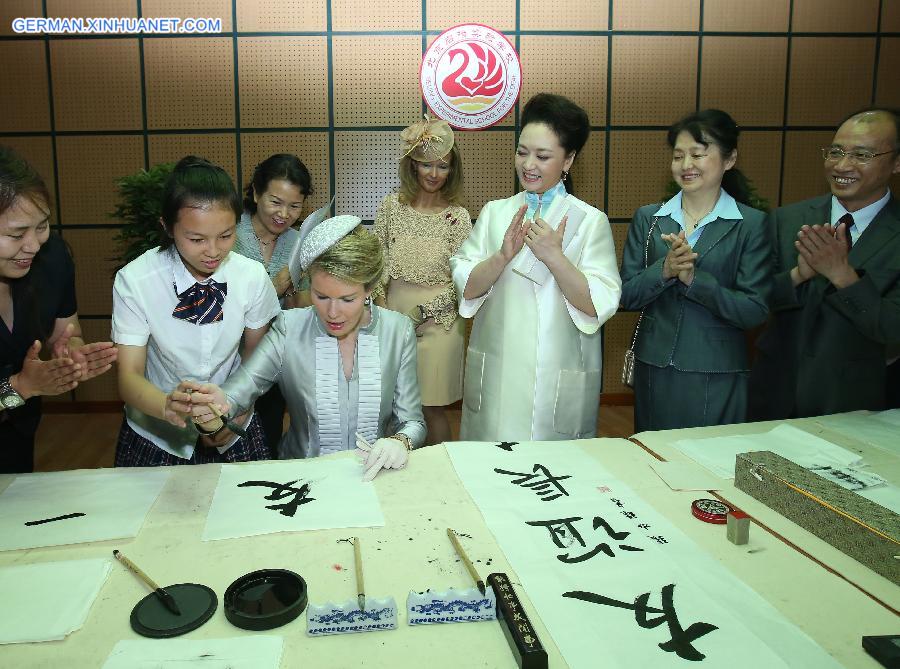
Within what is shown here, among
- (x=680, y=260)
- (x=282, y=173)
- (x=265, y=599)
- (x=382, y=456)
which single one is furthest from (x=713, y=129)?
(x=265, y=599)

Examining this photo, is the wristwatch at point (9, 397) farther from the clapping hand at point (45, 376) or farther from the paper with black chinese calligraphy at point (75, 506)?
the paper with black chinese calligraphy at point (75, 506)

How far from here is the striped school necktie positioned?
76.0 inches

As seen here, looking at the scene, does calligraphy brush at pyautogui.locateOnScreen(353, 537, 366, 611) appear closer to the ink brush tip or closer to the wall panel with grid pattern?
the ink brush tip

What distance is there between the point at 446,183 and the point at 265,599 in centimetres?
230

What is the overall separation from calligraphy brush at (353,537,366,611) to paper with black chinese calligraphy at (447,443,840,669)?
11.1 inches

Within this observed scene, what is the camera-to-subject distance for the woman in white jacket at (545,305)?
2273mm

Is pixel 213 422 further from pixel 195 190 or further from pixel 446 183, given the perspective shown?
pixel 446 183

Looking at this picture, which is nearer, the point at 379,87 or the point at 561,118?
the point at 561,118

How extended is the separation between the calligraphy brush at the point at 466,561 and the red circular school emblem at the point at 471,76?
12.7 feet

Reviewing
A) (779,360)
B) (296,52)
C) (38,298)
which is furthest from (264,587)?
(296,52)

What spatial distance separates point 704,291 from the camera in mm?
2211

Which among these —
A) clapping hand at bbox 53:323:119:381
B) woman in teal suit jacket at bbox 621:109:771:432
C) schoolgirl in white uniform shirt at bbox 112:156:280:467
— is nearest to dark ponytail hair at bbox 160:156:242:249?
schoolgirl in white uniform shirt at bbox 112:156:280:467

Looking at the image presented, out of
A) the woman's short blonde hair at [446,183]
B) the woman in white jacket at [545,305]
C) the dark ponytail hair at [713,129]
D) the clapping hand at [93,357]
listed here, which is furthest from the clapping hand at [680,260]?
the clapping hand at [93,357]

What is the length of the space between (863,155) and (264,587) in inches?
93.2
